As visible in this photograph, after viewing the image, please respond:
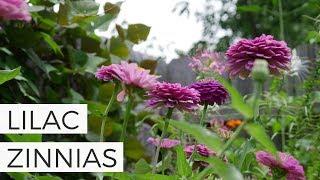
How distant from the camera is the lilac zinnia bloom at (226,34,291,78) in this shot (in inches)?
27.3

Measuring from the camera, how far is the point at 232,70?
73cm

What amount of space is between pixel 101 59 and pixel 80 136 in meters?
0.27

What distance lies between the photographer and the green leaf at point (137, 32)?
1.94 m

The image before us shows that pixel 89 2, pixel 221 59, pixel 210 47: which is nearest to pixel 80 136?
pixel 89 2

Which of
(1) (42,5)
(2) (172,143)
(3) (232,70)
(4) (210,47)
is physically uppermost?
(1) (42,5)

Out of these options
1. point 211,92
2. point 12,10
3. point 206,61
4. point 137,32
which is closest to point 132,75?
point 211,92

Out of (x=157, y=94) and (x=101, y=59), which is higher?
(x=101, y=59)

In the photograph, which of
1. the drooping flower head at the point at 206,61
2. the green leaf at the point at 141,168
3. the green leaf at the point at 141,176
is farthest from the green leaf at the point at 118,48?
the green leaf at the point at 141,176

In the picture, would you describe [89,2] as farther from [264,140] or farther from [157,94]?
[264,140]

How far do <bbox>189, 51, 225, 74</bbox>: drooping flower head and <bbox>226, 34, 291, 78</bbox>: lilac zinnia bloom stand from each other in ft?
1.32

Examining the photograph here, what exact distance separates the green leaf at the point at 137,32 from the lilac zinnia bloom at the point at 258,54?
4.03 ft

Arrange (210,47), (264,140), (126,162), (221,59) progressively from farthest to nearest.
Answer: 1. (126,162)
2. (210,47)
3. (221,59)
4. (264,140)

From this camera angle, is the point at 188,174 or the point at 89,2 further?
the point at 89,2

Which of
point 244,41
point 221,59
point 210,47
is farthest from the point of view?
point 210,47
